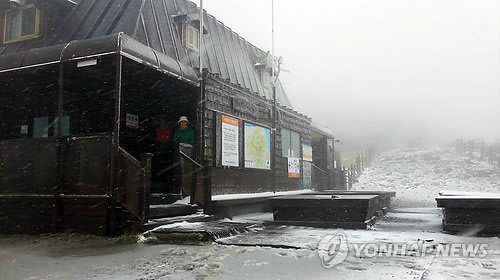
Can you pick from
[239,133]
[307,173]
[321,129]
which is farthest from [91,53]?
[321,129]

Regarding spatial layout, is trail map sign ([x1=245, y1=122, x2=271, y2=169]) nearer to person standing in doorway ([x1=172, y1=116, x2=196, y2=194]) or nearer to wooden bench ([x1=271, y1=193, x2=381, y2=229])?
person standing in doorway ([x1=172, y1=116, x2=196, y2=194])

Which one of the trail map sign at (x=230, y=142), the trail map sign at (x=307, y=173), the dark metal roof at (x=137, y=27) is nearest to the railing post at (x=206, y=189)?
the trail map sign at (x=230, y=142)

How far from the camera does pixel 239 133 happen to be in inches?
482

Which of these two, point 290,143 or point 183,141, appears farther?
point 290,143

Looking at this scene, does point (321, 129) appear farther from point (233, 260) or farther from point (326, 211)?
point (233, 260)

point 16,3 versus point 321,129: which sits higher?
point 16,3

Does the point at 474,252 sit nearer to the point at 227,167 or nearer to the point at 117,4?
the point at 227,167

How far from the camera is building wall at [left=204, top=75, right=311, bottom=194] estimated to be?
10852 mm

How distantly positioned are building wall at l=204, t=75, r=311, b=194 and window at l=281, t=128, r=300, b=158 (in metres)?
0.28

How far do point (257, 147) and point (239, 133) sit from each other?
4.12 feet

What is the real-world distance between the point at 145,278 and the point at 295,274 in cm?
160

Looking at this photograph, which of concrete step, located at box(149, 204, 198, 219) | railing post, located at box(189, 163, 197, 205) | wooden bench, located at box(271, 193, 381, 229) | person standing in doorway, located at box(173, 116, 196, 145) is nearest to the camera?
concrete step, located at box(149, 204, 198, 219)

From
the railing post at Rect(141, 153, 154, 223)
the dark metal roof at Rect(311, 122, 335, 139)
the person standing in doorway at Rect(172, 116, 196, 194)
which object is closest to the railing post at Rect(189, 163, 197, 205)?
the person standing in doorway at Rect(172, 116, 196, 194)

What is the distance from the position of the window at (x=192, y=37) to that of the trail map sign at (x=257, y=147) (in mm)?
2857
